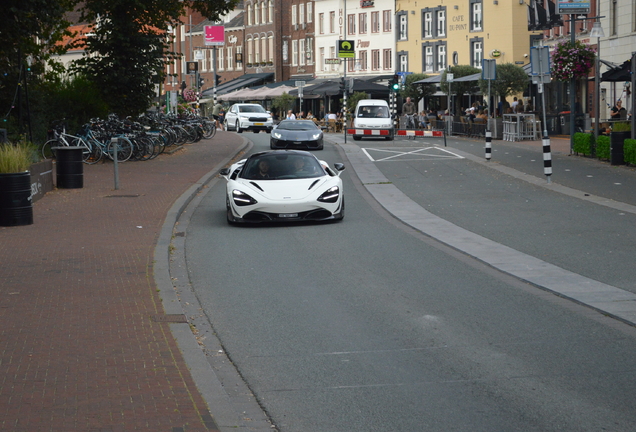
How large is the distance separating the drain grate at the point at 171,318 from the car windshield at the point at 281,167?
8000 millimetres

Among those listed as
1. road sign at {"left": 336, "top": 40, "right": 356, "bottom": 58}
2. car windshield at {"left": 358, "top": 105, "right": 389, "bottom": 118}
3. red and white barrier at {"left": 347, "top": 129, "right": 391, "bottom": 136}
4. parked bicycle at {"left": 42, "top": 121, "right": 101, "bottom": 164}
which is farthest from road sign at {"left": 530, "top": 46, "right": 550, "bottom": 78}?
road sign at {"left": 336, "top": 40, "right": 356, "bottom": 58}

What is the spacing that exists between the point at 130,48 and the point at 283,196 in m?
18.4

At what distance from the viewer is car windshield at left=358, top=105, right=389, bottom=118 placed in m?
45.8

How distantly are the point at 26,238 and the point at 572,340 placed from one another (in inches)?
341

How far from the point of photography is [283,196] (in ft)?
50.8

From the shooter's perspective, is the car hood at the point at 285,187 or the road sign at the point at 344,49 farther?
the road sign at the point at 344,49

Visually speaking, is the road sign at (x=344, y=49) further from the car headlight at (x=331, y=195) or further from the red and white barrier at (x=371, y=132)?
the car headlight at (x=331, y=195)

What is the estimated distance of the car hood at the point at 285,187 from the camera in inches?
609

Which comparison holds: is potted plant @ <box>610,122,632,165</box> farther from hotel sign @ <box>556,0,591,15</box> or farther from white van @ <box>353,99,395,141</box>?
white van @ <box>353,99,395,141</box>

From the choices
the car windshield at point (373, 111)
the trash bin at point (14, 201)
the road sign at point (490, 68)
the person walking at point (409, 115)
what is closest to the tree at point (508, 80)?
the car windshield at point (373, 111)

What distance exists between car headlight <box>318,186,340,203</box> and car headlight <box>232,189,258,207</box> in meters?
1.10

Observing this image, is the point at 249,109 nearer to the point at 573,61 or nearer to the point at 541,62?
the point at 573,61

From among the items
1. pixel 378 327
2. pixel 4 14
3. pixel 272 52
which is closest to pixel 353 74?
pixel 272 52

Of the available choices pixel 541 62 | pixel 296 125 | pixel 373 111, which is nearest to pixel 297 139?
pixel 296 125
